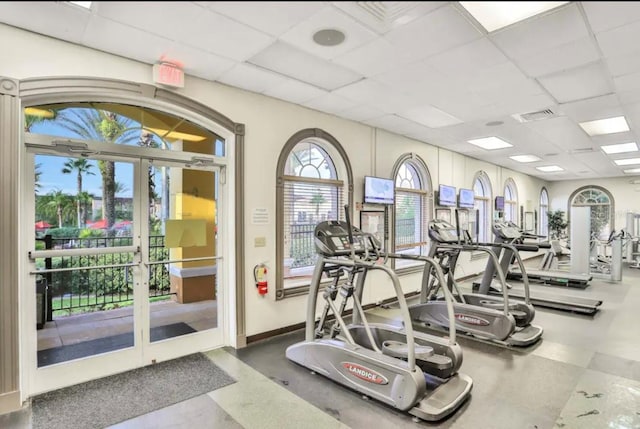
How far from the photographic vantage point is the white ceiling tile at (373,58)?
9.69 feet

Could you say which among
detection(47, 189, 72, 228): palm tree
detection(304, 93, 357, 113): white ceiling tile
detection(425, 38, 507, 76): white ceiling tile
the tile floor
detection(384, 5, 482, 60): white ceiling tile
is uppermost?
detection(304, 93, 357, 113): white ceiling tile

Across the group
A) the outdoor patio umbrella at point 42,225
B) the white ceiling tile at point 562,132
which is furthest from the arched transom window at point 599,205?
the outdoor patio umbrella at point 42,225

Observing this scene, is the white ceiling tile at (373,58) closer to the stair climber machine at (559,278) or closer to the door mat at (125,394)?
the door mat at (125,394)

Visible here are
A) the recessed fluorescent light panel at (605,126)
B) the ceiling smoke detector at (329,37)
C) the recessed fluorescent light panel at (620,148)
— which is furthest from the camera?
the recessed fluorescent light panel at (620,148)

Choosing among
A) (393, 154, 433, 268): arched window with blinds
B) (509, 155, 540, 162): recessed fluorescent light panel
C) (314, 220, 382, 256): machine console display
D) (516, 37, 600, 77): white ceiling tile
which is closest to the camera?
(516, 37, 600, 77): white ceiling tile

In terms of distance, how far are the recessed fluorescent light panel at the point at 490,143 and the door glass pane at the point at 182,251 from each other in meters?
5.17

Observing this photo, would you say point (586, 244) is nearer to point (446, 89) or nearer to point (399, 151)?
point (399, 151)

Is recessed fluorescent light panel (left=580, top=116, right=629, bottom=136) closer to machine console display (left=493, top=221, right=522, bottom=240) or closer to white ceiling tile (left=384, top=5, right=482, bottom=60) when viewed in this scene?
machine console display (left=493, top=221, right=522, bottom=240)

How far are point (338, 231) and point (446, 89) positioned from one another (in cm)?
209

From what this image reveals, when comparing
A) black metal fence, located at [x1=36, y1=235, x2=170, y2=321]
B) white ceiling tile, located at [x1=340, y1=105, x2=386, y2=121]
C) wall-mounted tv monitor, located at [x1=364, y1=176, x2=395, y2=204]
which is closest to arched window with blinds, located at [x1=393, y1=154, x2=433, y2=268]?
wall-mounted tv monitor, located at [x1=364, y1=176, x2=395, y2=204]

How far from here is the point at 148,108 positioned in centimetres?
344

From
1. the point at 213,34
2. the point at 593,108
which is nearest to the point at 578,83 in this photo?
the point at 593,108

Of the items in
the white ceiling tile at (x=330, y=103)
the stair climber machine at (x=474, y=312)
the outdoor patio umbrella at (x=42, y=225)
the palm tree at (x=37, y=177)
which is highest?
the white ceiling tile at (x=330, y=103)

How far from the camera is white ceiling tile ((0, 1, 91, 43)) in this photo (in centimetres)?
235
